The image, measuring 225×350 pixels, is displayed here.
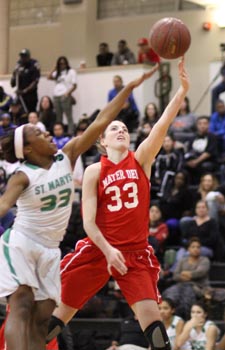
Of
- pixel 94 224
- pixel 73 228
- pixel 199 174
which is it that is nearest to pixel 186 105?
pixel 199 174

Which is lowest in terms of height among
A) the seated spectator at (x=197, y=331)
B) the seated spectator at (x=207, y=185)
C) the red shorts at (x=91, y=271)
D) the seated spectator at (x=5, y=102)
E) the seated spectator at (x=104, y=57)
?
the seated spectator at (x=197, y=331)

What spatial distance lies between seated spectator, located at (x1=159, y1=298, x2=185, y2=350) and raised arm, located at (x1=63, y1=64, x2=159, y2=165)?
4127 millimetres

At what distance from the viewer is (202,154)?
1386cm

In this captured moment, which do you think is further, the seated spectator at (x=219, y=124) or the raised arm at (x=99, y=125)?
the seated spectator at (x=219, y=124)

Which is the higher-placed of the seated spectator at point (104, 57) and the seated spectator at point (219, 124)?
the seated spectator at point (104, 57)

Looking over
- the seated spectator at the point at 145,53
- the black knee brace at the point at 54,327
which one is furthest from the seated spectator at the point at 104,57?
the black knee brace at the point at 54,327

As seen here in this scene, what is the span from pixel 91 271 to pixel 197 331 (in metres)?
3.44

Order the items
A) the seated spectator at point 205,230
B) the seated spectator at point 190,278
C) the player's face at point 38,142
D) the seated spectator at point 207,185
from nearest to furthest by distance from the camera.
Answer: the player's face at point 38,142 < the seated spectator at point 190,278 < the seated spectator at point 205,230 < the seated spectator at point 207,185

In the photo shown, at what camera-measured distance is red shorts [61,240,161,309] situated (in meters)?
6.65

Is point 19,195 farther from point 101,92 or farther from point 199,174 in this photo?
point 101,92

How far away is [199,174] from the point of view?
14023 millimetres

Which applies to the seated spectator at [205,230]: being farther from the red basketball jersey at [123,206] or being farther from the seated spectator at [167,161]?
the red basketball jersey at [123,206]

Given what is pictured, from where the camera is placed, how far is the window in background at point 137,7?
766 inches

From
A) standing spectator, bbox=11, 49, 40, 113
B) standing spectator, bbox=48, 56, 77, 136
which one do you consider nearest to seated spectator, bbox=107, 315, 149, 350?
standing spectator, bbox=48, 56, 77, 136
